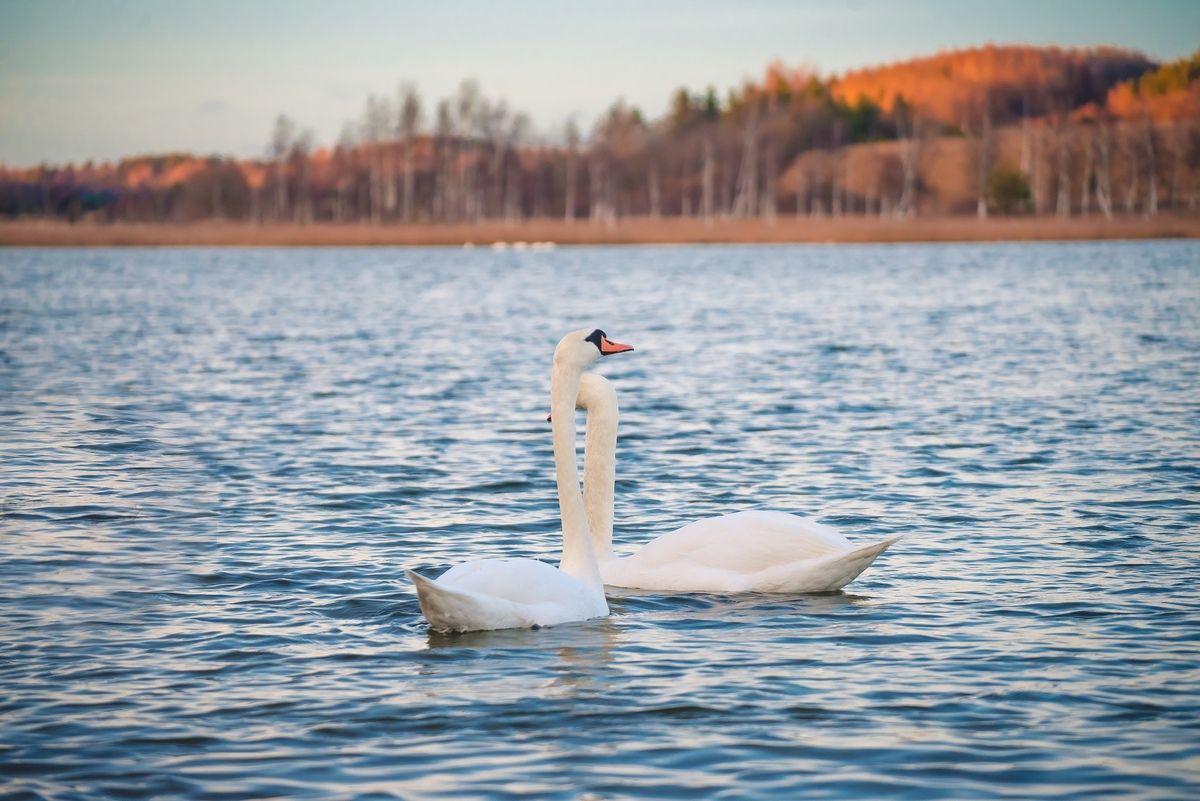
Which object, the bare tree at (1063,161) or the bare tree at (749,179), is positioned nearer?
the bare tree at (1063,161)

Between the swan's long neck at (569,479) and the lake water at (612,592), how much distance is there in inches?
14.8

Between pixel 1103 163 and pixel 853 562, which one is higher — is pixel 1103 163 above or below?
above

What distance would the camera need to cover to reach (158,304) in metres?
48.0

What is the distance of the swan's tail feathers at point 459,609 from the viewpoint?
7.65 m

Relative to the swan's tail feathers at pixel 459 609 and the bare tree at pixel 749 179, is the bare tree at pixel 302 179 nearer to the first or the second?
the bare tree at pixel 749 179

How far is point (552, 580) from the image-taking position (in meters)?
8.26

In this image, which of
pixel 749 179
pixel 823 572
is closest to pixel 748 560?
pixel 823 572

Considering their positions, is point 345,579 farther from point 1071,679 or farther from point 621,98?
point 621,98

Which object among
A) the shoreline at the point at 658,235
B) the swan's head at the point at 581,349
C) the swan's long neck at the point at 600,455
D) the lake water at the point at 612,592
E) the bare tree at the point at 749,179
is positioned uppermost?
the bare tree at the point at 749,179

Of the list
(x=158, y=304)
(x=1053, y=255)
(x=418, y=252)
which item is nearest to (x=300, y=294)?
(x=158, y=304)

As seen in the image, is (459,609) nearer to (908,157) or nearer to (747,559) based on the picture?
(747,559)

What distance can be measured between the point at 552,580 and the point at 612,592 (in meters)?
1.22

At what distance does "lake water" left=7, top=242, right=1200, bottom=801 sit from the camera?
20.7 ft

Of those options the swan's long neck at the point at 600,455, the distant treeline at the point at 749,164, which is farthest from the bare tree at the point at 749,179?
the swan's long neck at the point at 600,455
